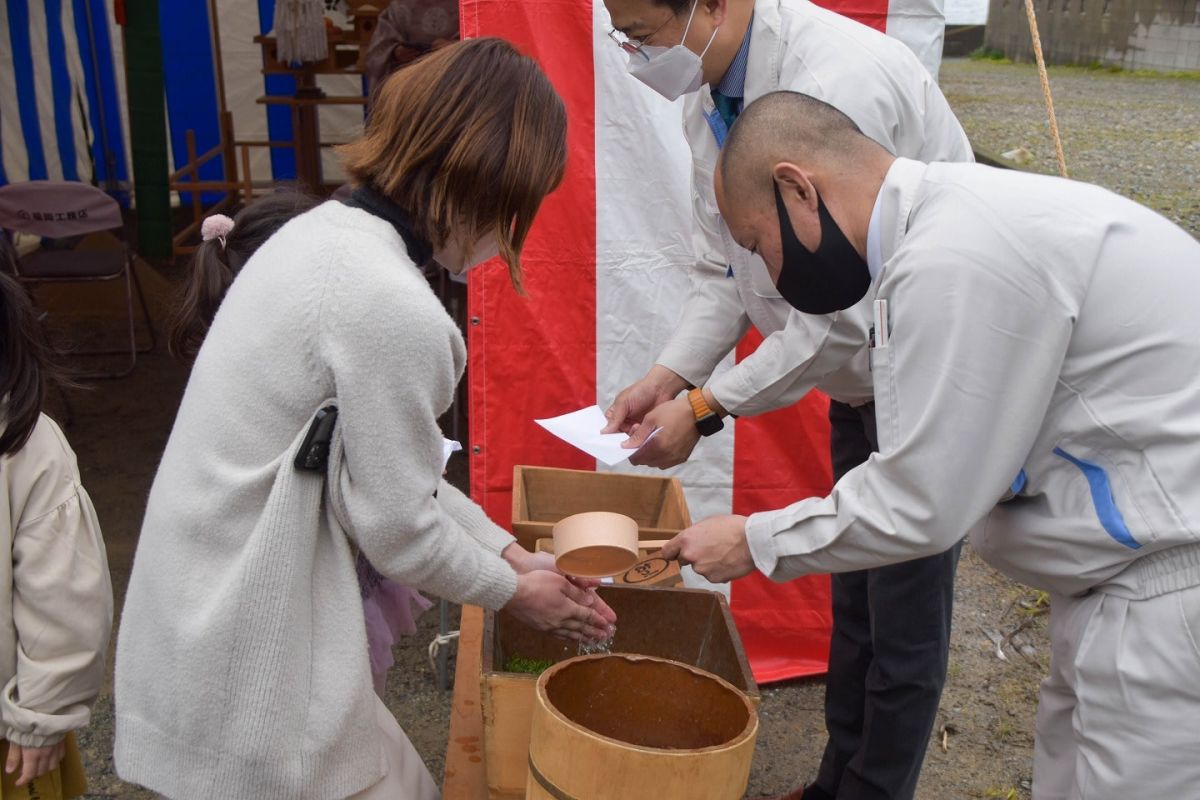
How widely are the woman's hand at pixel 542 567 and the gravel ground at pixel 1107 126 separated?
26.8 ft

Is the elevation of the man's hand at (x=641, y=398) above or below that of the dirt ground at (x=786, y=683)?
above

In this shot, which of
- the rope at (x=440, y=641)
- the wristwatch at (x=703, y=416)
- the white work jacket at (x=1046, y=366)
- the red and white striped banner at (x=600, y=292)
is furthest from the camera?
the rope at (x=440, y=641)

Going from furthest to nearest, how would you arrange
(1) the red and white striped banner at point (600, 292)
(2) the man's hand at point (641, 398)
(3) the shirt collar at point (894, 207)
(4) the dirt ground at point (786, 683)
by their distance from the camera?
→ (4) the dirt ground at point (786, 683), (1) the red and white striped banner at point (600, 292), (2) the man's hand at point (641, 398), (3) the shirt collar at point (894, 207)

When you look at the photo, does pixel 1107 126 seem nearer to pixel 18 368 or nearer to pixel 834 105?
pixel 834 105

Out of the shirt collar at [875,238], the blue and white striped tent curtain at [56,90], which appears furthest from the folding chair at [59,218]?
the shirt collar at [875,238]

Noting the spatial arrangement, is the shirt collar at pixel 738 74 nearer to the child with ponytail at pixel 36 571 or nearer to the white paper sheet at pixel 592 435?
the white paper sheet at pixel 592 435

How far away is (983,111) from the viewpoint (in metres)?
16.4

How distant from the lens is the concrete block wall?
2012 cm

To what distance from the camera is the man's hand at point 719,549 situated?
165 cm

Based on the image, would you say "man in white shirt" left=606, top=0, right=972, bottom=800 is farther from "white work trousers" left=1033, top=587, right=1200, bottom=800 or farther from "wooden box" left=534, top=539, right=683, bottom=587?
"white work trousers" left=1033, top=587, right=1200, bottom=800

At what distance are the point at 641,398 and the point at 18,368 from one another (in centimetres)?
122

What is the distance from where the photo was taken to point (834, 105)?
187 cm

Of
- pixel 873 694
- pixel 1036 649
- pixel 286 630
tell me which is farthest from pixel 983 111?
pixel 286 630

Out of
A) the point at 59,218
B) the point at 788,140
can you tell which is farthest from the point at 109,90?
the point at 788,140
